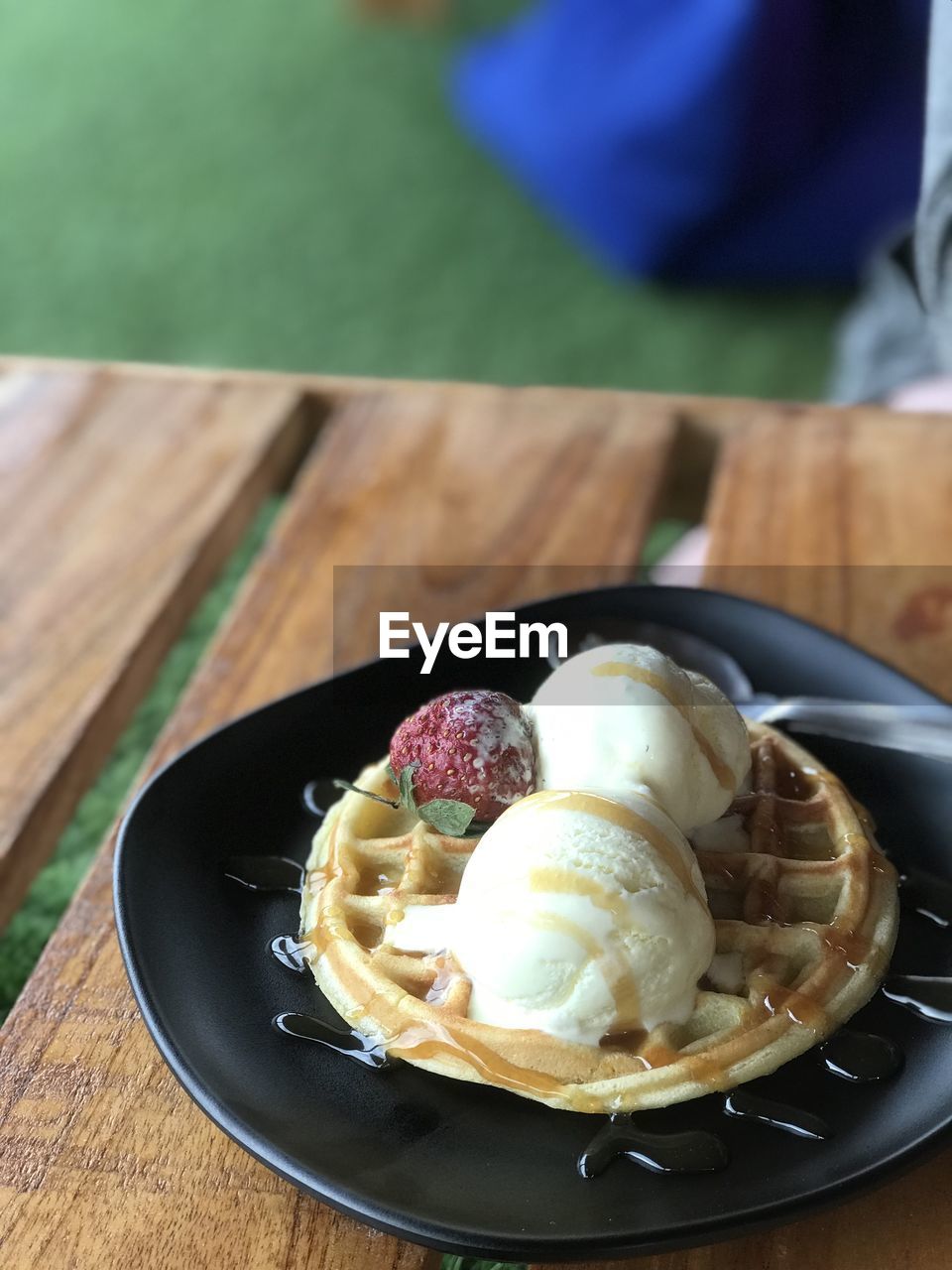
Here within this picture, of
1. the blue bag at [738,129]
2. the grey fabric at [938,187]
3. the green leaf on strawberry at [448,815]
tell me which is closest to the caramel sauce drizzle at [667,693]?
the green leaf on strawberry at [448,815]

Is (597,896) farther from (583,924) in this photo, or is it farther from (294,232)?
(294,232)

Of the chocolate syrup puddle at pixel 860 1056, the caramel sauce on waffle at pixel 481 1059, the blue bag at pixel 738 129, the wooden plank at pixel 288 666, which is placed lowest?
the blue bag at pixel 738 129

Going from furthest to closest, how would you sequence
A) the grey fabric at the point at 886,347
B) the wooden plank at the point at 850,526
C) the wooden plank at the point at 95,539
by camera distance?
the grey fabric at the point at 886,347
the wooden plank at the point at 850,526
the wooden plank at the point at 95,539

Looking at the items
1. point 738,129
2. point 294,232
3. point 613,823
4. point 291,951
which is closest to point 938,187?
point 613,823

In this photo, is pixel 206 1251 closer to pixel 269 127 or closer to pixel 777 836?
pixel 777 836

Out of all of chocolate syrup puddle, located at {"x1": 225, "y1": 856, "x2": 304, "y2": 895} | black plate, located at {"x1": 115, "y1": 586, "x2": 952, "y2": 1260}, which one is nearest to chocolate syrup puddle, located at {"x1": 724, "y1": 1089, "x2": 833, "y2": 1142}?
black plate, located at {"x1": 115, "y1": 586, "x2": 952, "y2": 1260}

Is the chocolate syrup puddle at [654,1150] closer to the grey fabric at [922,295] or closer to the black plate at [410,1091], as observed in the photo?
the black plate at [410,1091]
